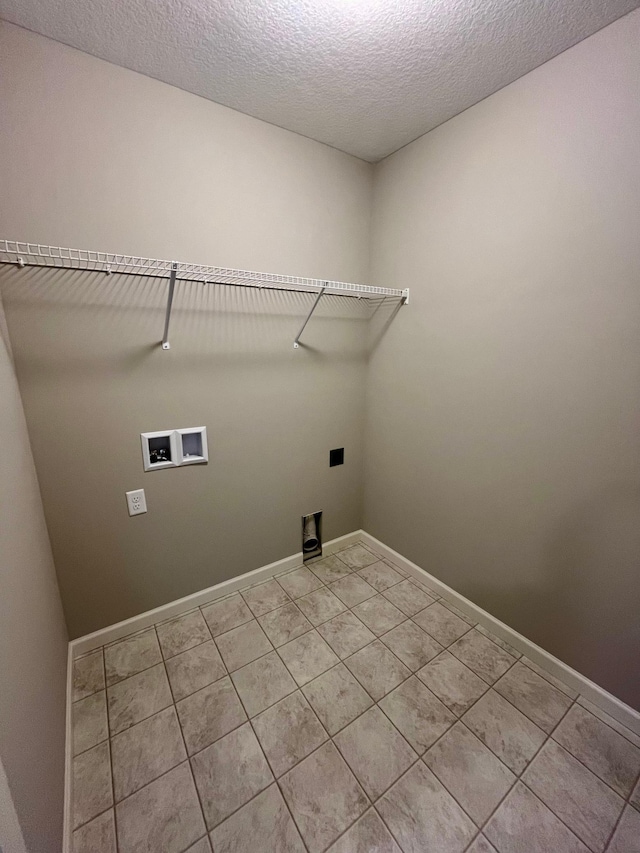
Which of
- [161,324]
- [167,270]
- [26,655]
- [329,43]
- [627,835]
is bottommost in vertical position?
[627,835]

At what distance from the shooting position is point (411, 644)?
1.70m

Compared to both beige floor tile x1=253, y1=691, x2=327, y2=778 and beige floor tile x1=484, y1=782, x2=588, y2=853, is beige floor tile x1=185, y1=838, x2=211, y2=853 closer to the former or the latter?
beige floor tile x1=253, y1=691, x2=327, y2=778

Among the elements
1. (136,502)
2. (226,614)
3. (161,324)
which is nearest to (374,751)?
(226,614)

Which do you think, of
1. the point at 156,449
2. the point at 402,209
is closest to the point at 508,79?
the point at 402,209

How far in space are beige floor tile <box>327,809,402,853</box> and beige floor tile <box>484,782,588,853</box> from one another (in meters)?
0.30

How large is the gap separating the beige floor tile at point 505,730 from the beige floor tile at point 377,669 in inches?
11.5

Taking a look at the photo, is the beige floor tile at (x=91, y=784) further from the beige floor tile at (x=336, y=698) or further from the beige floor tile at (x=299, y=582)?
the beige floor tile at (x=299, y=582)

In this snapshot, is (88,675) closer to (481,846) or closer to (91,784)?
(91,784)

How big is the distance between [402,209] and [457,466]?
57.2 inches

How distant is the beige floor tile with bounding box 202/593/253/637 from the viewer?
1.79 m

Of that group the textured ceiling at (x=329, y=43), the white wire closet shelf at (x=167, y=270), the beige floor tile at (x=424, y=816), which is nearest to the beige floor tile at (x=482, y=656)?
the beige floor tile at (x=424, y=816)

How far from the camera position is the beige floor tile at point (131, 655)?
155 centimetres

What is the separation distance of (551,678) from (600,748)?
273mm

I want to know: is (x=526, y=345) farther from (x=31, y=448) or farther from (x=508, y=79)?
(x=31, y=448)
